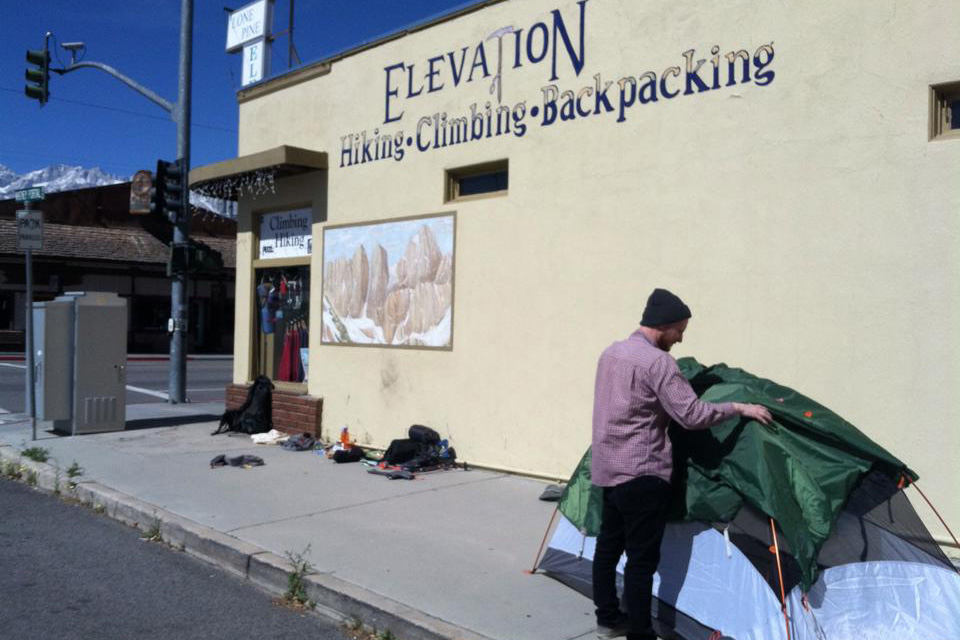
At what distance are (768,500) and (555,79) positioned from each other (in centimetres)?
527

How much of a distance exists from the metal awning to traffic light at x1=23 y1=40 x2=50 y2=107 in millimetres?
5242

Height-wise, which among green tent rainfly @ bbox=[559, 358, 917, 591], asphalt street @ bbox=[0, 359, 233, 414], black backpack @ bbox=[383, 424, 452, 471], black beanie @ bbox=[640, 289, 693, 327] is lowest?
asphalt street @ bbox=[0, 359, 233, 414]

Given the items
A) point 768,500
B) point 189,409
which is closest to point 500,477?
point 768,500

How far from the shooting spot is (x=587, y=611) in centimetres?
484

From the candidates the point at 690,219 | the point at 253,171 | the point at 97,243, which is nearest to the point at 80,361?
the point at 253,171

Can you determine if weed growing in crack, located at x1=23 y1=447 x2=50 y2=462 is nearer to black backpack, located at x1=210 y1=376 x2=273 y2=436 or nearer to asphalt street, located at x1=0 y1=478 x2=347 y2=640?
black backpack, located at x1=210 y1=376 x2=273 y2=436

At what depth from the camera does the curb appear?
4.64 m

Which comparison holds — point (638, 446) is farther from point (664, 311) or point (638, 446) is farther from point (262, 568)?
point (262, 568)

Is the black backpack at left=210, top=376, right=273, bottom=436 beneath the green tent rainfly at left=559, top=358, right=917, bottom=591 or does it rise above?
beneath

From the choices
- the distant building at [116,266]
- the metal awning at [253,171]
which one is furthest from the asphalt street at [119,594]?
the distant building at [116,266]

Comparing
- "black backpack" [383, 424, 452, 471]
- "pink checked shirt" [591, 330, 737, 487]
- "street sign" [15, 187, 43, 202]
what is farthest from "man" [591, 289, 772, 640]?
"street sign" [15, 187, 43, 202]

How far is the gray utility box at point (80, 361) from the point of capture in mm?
11078

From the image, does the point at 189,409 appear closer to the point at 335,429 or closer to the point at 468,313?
the point at 335,429

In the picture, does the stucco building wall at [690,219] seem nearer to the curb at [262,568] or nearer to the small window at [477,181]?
the small window at [477,181]
